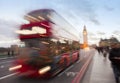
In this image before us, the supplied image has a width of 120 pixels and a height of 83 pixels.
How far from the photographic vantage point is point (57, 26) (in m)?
15.3

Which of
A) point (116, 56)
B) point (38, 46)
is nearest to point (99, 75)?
point (38, 46)

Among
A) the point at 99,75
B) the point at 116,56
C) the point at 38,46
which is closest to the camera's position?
the point at 116,56

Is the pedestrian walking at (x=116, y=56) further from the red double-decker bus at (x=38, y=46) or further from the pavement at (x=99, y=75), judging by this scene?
the red double-decker bus at (x=38, y=46)

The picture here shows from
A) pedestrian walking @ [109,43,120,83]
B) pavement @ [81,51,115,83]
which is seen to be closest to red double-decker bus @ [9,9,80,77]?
pavement @ [81,51,115,83]

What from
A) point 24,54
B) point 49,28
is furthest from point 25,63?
point 49,28

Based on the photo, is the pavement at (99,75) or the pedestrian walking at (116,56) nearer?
the pedestrian walking at (116,56)

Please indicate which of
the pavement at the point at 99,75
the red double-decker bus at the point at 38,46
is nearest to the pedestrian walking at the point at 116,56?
the pavement at the point at 99,75

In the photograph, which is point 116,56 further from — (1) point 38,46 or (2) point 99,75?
(2) point 99,75

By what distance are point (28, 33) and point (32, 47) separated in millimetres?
851

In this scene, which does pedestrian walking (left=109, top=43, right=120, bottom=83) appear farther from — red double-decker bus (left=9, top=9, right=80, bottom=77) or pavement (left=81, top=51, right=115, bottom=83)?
red double-decker bus (left=9, top=9, right=80, bottom=77)

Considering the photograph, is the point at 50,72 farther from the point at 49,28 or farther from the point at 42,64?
the point at 49,28

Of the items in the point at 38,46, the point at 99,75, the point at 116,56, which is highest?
the point at 38,46

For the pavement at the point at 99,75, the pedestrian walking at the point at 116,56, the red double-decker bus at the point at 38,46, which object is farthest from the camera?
the red double-decker bus at the point at 38,46

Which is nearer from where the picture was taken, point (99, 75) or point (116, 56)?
point (116, 56)
